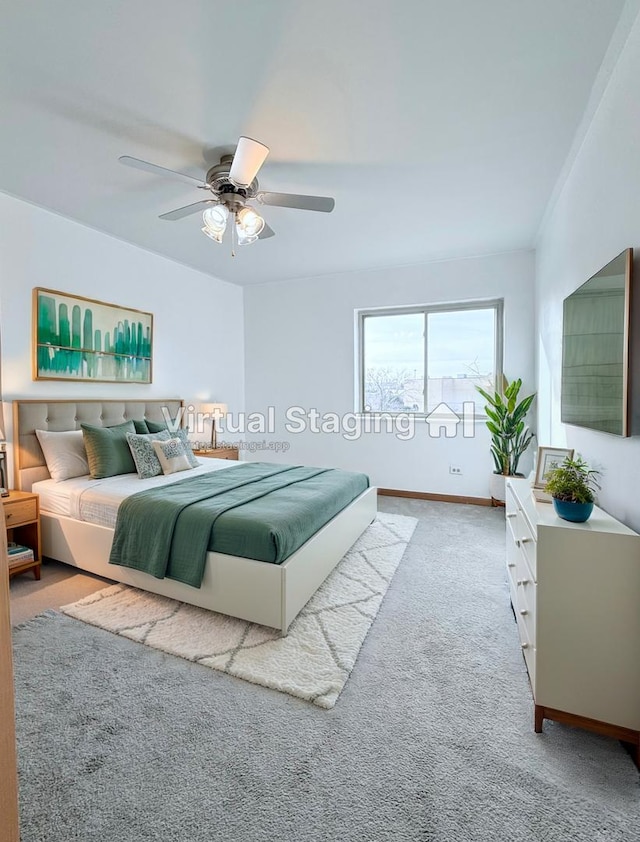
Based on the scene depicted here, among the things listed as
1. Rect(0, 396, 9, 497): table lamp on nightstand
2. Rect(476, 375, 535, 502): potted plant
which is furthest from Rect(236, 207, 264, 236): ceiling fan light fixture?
Rect(476, 375, 535, 502): potted plant

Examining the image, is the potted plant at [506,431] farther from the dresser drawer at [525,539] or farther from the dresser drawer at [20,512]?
the dresser drawer at [20,512]

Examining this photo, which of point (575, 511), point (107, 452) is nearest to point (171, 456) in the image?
point (107, 452)

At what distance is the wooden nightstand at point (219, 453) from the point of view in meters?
4.42

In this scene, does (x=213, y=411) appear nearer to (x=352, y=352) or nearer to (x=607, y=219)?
(x=352, y=352)

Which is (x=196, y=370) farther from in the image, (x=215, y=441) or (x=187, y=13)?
(x=187, y=13)

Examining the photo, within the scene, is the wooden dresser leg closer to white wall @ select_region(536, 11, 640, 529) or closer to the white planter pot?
white wall @ select_region(536, 11, 640, 529)

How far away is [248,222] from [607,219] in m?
1.95

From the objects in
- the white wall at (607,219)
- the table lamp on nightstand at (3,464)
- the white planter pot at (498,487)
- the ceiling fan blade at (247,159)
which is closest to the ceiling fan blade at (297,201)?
the ceiling fan blade at (247,159)

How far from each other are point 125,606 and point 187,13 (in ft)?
9.55

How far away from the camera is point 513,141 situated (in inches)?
91.0

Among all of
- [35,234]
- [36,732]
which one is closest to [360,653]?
[36,732]

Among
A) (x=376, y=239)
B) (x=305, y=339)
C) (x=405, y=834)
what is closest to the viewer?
(x=405, y=834)

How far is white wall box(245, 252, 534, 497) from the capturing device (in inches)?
168

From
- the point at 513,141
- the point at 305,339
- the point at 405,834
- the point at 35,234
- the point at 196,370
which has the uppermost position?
the point at 513,141
